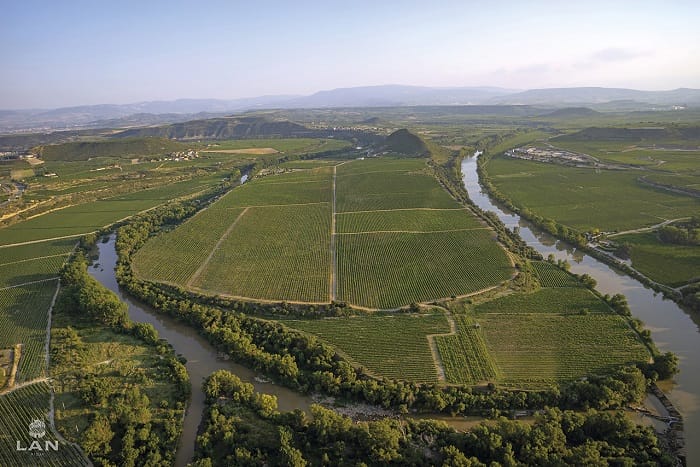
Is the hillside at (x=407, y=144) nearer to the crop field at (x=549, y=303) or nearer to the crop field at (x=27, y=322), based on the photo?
the crop field at (x=549, y=303)

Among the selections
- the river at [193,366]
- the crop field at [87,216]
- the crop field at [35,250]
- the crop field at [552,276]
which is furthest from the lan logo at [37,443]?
the crop field at [87,216]

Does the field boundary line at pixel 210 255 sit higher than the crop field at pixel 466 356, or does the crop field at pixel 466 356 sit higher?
the field boundary line at pixel 210 255

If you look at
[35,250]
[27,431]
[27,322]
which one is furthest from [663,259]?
[35,250]

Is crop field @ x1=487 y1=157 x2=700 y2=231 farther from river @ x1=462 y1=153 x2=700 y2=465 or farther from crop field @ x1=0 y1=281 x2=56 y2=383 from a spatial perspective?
crop field @ x1=0 y1=281 x2=56 y2=383

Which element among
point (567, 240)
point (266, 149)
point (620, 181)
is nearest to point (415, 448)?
point (567, 240)

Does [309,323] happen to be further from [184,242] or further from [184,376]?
[184,242]

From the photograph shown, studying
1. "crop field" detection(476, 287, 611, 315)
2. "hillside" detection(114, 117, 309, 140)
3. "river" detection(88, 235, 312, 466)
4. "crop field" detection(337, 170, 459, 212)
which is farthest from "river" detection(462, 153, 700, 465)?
"hillside" detection(114, 117, 309, 140)
